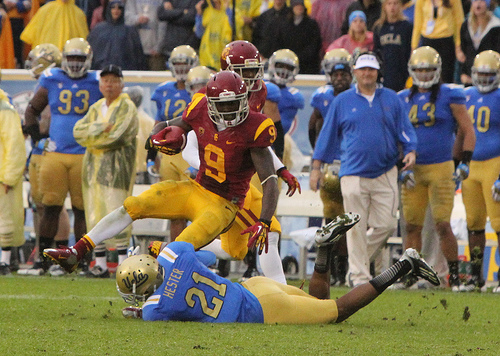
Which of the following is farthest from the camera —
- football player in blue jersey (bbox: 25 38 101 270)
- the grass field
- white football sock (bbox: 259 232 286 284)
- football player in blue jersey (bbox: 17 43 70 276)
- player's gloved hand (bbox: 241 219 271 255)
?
football player in blue jersey (bbox: 17 43 70 276)

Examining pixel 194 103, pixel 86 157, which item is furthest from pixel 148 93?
pixel 194 103

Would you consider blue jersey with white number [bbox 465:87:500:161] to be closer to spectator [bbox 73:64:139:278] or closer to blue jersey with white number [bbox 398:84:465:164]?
blue jersey with white number [bbox 398:84:465:164]

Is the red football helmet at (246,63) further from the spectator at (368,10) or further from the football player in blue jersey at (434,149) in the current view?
the spectator at (368,10)

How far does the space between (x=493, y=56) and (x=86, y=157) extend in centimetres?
367

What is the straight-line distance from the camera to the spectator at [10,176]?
8516mm

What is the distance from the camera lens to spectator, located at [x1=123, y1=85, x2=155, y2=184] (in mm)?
10234

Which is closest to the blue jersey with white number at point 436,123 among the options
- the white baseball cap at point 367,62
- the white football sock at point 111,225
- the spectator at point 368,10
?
the white baseball cap at point 367,62

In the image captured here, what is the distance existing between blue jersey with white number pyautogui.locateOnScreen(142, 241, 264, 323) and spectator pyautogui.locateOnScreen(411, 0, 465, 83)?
5780mm

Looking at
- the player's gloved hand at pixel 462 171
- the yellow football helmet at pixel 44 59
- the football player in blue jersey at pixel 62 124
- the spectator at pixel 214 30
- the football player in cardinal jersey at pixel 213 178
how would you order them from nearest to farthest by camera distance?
the football player in cardinal jersey at pixel 213 178 → the player's gloved hand at pixel 462 171 → the football player in blue jersey at pixel 62 124 → the yellow football helmet at pixel 44 59 → the spectator at pixel 214 30

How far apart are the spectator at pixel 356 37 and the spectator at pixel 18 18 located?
4096mm

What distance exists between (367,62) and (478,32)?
261 centimetres

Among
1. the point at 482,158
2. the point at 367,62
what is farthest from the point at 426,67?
the point at 482,158

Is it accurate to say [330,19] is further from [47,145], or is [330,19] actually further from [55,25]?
[47,145]

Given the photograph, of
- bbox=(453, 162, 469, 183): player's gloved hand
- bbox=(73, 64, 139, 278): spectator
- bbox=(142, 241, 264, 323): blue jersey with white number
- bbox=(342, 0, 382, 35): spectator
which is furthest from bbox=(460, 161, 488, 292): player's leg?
bbox=(142, 241, 264, 323): blue jersey with white number
